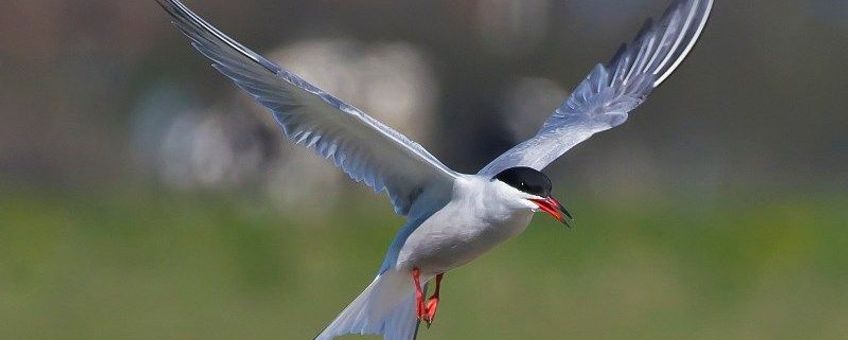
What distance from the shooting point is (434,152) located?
1312 centimetres

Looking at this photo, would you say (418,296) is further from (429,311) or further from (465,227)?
(465,227)

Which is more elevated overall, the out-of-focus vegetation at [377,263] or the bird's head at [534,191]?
the out-of-focus vegetation at [377,263]

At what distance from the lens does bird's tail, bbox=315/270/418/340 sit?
7500 mm


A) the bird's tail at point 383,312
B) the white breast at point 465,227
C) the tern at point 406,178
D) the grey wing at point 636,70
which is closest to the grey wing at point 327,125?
the tern at point 406,178

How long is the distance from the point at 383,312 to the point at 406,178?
50cm

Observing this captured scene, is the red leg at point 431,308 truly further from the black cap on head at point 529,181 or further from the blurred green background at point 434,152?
the blurred green background at point 434,152

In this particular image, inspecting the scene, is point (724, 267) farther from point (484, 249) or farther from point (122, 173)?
point (484, 249)

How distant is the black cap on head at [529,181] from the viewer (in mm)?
6871

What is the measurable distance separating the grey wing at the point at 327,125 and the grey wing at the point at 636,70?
773mm

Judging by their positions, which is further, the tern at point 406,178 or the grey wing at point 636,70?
the grey wing at point 636,70

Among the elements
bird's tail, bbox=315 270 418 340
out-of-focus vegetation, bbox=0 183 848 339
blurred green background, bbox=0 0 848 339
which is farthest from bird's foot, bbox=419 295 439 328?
blurred green background, bbox=0 0 848 339

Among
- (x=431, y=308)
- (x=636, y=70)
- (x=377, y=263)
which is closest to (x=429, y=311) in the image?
(x=431, y=308)

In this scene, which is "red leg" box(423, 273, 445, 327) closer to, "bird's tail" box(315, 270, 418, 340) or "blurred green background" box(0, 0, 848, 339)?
"bird's tail" box(315, 270, 418, 340)

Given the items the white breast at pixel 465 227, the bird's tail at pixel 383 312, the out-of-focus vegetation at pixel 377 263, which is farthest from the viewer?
the out-of-focus vegetation at pixel 377 263
